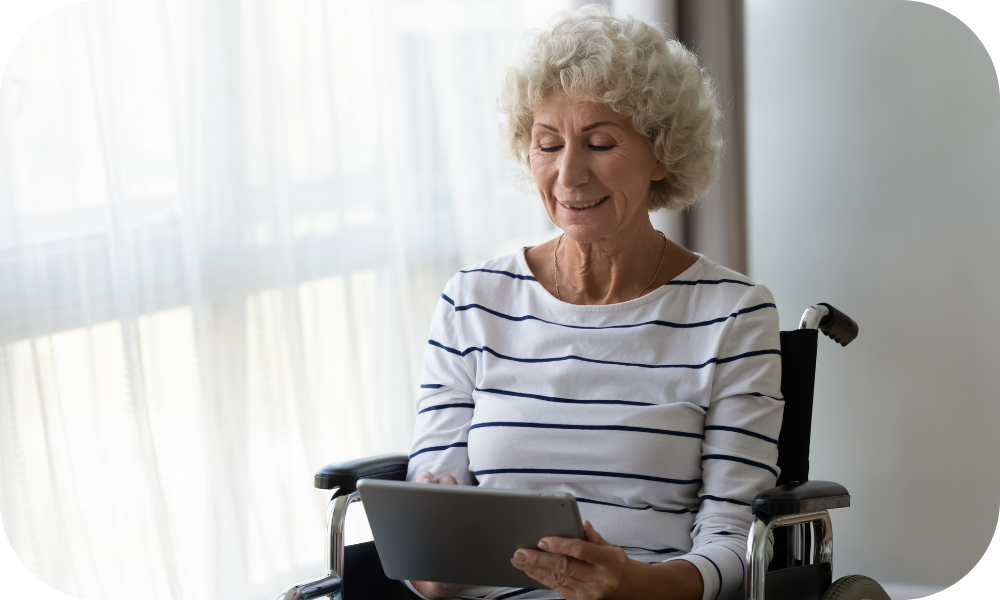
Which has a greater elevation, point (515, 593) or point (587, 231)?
point (587, 231)

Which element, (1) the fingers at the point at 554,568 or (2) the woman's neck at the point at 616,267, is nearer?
(1) the fingers at the point at 554,568

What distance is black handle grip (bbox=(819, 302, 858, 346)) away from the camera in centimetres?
167

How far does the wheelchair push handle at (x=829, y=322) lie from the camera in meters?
1.62

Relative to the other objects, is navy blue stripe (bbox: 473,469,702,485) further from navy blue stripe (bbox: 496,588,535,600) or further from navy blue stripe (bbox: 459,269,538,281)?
navy blue stripe (bbox: 459,269,538,281)

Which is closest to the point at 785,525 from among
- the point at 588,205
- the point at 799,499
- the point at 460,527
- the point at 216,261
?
the point at 799,499

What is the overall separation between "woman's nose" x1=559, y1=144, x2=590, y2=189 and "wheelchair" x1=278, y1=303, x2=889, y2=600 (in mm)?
452

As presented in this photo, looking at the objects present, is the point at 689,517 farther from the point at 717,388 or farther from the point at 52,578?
the point at 52,578

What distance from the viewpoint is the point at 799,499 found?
128cm

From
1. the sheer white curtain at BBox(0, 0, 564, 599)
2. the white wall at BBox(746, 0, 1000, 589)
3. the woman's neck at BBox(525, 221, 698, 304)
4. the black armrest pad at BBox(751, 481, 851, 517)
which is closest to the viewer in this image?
the black armrest pad at BBox(751, 481, 851, 517)

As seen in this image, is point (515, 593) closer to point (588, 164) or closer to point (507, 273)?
point (507, 273)

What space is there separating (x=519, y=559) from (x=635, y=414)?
0.37 metres

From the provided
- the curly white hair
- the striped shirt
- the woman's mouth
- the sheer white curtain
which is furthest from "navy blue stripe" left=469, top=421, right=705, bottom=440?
the sheer white curtain

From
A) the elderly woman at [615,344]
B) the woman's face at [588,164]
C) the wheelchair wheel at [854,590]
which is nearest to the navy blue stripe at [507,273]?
the elderly woman at [615,344]

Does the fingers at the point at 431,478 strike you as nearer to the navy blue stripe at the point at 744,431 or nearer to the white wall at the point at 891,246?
the navy blue stripe at the point at 744,431
